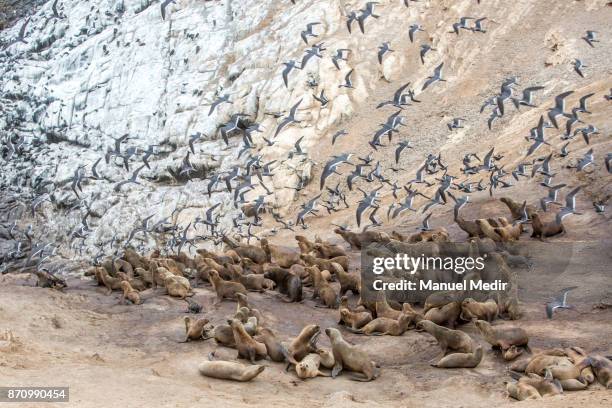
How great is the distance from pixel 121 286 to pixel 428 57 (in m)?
24.3

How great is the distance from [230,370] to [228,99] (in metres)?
27.2

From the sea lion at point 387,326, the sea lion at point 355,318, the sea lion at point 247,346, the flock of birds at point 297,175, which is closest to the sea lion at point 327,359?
the sea lion at point 247,346

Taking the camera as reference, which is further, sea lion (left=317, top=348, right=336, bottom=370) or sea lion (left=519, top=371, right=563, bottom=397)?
sea lion (left=317, top=348, right=336, bottom=370)

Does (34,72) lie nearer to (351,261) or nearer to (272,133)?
(272,133)

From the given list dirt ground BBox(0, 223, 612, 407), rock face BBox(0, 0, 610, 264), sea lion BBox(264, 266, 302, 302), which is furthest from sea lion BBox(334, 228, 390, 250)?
rock face BBox(0, 0, 610, 264)

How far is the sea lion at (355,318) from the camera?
1191 cm

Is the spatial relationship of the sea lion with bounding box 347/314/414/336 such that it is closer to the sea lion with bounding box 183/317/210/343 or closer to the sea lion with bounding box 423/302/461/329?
the sea lion with bounding box 423/302/461/329

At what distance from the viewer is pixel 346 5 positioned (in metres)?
38.4

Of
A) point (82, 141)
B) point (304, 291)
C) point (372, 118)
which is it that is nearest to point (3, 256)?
point (82, 141)

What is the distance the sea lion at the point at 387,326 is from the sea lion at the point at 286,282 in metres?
2.60

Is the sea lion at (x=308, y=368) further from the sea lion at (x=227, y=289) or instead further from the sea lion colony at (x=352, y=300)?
the sea lion at (x=227, y=289)

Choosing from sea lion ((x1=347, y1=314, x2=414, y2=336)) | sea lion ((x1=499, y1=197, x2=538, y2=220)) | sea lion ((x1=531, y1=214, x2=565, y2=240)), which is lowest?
sea lion ((x1=347, y1=314, x2=414, y2=336))

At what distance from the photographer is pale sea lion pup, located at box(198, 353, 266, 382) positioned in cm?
919

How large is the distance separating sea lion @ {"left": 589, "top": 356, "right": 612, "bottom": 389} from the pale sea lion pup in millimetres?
4026
